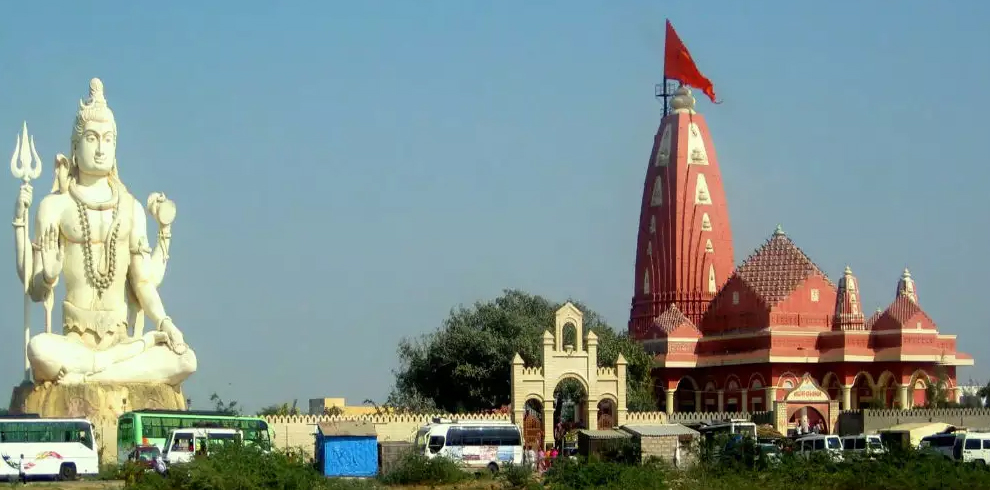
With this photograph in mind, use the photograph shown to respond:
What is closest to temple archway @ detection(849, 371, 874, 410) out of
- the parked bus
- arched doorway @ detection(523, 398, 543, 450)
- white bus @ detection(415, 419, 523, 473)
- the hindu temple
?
the hindu temple

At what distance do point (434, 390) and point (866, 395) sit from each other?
15.1 meters

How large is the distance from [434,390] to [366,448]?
25523 millimetres

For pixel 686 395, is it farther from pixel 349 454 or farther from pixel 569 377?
pixel 349 454

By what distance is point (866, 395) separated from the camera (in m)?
59.9

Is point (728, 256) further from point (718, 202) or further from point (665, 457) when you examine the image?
point (665, 457)

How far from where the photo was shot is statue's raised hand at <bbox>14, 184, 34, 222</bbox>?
42.4 meters

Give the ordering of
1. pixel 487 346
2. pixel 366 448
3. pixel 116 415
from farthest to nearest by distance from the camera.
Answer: pixel 487 346, pixel 116 415, pixel 366 448

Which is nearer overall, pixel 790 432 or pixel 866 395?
pixel 790 432

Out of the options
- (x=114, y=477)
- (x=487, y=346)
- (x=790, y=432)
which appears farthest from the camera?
(x=487, y=346)

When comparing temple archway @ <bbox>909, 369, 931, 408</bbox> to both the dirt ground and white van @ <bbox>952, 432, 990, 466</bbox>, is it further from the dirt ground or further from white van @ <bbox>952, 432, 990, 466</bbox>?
the dirt ground

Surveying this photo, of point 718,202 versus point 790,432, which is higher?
point 718,202

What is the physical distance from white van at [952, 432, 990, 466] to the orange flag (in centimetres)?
3370

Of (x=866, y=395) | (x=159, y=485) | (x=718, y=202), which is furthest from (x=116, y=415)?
(x=718, y=202)

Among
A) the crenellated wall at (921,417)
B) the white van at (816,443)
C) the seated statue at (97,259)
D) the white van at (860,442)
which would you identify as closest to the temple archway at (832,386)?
the crenellated wall at (921,417)
